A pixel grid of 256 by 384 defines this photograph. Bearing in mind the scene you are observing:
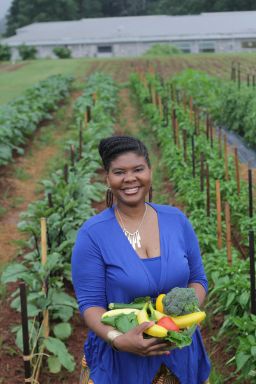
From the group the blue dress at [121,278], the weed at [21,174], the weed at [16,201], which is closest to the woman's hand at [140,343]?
the blue dress at [121,278]

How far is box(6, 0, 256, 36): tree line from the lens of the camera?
2232 inches

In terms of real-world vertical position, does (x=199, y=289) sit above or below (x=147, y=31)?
above

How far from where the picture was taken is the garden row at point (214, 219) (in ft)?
11.4

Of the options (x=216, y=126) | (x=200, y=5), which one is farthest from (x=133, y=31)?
(x=216, y=126)

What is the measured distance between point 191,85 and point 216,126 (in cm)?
366

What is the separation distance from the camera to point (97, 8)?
207 ft

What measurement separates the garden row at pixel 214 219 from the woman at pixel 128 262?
118 centimetres

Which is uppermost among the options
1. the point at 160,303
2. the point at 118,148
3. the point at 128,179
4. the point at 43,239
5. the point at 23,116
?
the point at 118,148

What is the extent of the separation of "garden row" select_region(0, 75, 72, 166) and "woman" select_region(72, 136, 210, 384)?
668 centimetres

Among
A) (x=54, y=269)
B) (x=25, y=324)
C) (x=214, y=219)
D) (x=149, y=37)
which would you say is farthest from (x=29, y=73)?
(x=25, y=324)

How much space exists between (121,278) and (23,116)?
9107 millimetres

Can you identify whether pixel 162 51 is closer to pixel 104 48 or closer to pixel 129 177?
pixel 104 48

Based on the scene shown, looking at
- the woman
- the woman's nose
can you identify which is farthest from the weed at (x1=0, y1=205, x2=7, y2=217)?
the woman's nose

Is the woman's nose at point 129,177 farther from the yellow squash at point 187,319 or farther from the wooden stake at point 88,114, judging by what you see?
the wooden stake at point 88,114
